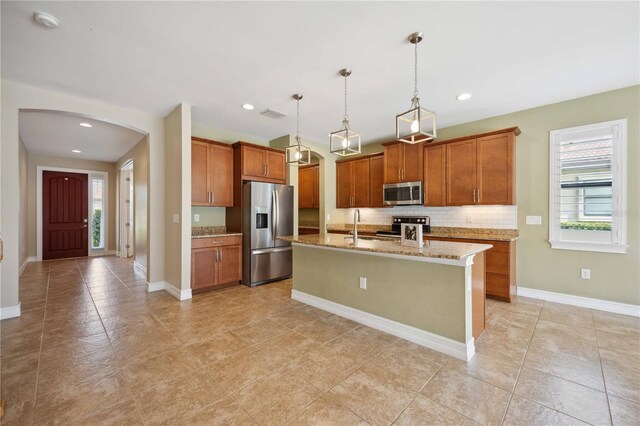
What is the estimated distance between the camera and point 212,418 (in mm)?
1642

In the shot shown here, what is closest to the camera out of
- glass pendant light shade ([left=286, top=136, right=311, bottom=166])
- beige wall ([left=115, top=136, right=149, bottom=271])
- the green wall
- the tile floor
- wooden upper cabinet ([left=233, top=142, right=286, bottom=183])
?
the tile floor

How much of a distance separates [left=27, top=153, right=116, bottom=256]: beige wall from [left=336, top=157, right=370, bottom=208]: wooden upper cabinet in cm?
649

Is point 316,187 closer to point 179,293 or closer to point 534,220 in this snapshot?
point 179,293

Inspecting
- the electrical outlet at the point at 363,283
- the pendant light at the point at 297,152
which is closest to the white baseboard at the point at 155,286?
the pendant light at the point at 297,152

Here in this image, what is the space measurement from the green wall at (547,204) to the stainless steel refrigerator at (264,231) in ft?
11.6

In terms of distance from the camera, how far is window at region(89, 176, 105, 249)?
7629 mm

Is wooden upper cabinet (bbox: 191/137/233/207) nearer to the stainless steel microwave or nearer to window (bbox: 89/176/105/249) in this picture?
the stainless steel microwave

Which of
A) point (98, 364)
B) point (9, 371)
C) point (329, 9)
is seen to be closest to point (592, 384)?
point (329, 9)

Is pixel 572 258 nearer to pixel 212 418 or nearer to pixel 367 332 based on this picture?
pixel 367 332

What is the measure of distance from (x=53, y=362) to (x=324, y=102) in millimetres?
3836

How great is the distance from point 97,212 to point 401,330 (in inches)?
347

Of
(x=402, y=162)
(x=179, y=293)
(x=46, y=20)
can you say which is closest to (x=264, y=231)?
(x=179, y=293)

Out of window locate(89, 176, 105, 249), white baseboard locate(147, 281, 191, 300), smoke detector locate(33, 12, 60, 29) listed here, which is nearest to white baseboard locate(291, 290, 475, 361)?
white baseboard locate(147, 281, 191, 300)

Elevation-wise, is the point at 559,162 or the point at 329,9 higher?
the point at 329,9
